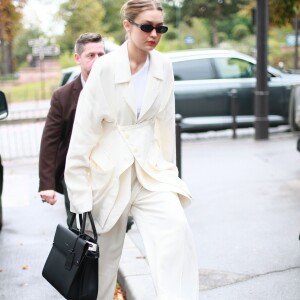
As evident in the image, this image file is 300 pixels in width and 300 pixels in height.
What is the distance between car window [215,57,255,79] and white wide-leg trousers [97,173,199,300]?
373 inches

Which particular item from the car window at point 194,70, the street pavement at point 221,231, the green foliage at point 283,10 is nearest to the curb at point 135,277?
the street pavement at point 221,231

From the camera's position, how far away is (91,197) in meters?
3.53

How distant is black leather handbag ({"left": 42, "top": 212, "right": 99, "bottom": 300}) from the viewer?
3467mm

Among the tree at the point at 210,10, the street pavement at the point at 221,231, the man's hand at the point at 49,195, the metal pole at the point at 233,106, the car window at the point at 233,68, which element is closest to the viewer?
the man's hand at the point at 49,195

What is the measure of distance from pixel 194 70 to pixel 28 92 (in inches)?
889

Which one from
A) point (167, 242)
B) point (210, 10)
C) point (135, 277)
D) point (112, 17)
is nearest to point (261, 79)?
point (135, 277)

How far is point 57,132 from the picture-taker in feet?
14.0

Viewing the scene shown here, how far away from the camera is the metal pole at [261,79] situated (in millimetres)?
11742

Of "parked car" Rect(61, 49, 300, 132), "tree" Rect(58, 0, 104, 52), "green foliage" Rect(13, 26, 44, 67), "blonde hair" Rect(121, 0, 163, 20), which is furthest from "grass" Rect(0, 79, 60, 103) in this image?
"blonde hair" Rect(121, 0, 163, 20)

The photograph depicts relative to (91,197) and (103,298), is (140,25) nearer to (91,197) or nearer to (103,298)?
(91,197)

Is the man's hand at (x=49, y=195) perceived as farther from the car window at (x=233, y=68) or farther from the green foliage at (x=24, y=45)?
the green foliage at (x=24, y=45)

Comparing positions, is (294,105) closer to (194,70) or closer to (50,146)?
(194,70)

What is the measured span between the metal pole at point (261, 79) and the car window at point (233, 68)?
100 centimetres

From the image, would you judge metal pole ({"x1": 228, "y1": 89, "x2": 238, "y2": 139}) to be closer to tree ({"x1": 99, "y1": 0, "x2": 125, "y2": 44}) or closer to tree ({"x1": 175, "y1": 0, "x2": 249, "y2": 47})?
tree ({"x1": 175, "y1": 0, "x2": 249, "y2": 47})
